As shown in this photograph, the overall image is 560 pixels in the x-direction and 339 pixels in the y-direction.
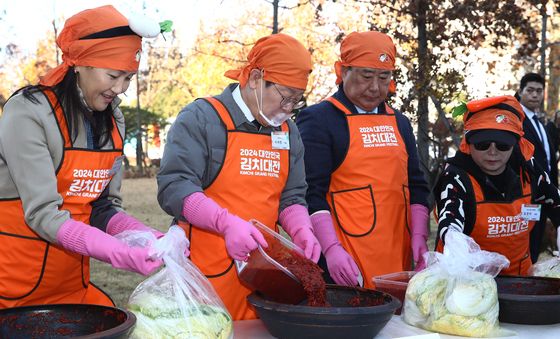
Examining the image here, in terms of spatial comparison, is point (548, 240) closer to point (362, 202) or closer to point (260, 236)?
point (362, 202)

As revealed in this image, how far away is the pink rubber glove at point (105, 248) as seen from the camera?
1.91 metres

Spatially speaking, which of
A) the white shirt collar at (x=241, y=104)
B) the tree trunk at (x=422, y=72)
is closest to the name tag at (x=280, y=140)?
the white shirt collar at (x=241, y=104)

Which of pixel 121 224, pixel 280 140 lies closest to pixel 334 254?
pixel 280 140

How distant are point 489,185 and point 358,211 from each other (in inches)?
22.0

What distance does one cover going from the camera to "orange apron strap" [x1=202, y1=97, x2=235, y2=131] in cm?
246

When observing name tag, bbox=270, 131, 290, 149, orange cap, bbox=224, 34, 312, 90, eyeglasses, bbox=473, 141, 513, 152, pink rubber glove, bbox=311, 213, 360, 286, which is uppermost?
orange cap, bbox=224, 34, 312, 90

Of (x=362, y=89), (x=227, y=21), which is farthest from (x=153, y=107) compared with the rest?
(x=362, y=89)

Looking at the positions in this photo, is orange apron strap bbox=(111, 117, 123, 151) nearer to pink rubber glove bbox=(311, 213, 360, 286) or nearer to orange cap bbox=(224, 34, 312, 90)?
orange cap bbox=(224, 34, 312, 90)

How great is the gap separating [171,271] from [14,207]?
588 mm

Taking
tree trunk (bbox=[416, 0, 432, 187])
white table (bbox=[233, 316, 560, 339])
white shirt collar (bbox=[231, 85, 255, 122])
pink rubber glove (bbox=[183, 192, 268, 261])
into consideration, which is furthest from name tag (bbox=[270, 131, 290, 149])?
tree trunk (bbox=[416, 0, 432, 187])

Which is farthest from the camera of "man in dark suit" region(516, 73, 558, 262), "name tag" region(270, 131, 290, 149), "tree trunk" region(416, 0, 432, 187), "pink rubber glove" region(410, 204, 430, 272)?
"tree trunk" region(416, 0, 432, 187)

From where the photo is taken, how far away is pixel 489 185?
9.77 ft

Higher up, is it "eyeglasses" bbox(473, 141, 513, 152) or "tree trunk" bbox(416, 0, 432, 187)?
"tree trunk" bbox(416, 0, 432, 187)

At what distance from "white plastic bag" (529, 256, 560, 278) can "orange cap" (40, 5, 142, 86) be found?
5.94 ft
